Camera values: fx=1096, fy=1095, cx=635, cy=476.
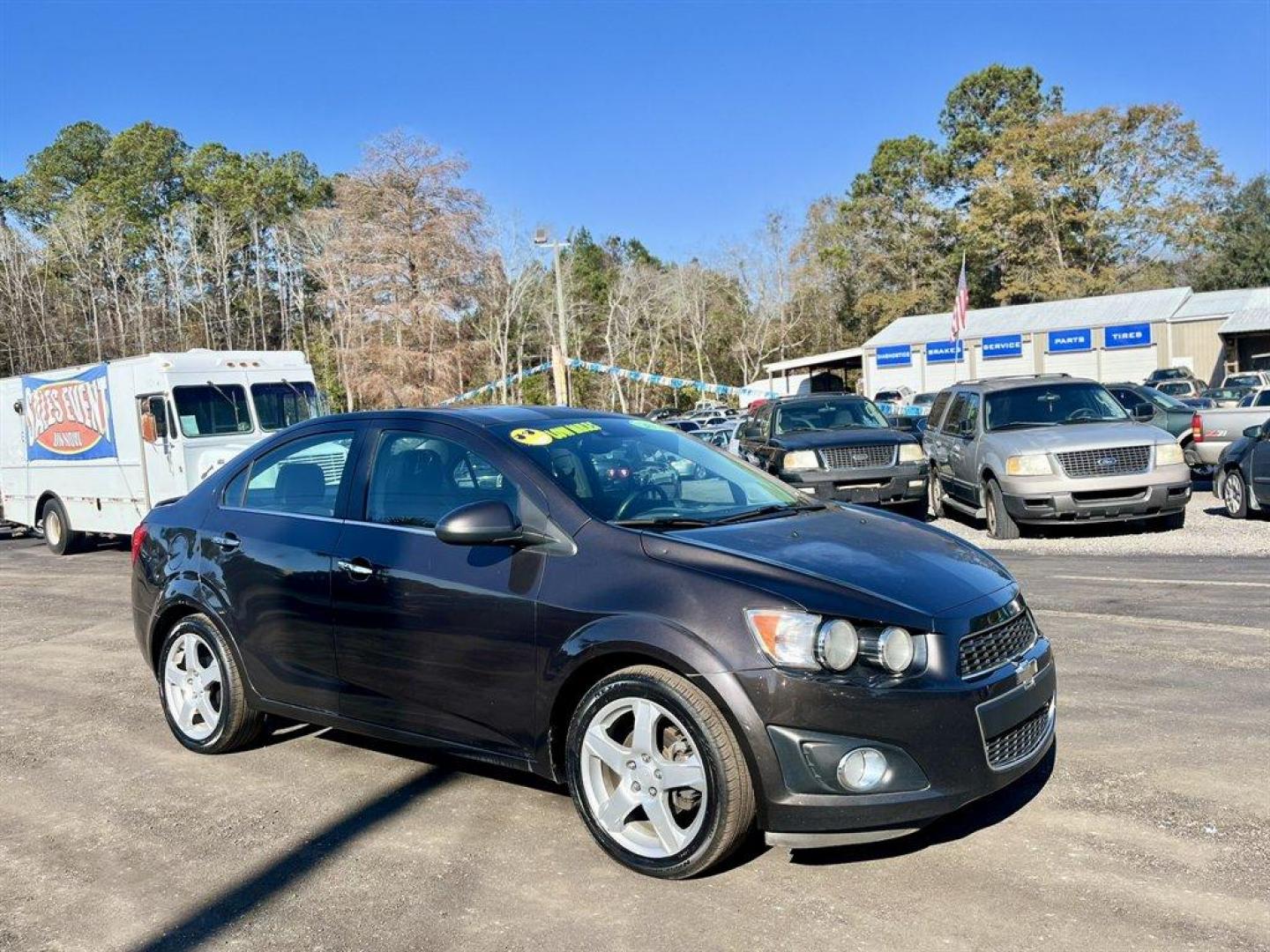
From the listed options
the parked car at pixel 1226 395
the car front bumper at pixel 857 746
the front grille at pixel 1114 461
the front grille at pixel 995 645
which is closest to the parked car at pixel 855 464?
the front grille at pixel 1114 461

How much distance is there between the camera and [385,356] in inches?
1833

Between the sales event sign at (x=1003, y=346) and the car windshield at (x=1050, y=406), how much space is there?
4277 cm

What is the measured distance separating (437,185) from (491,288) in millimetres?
7631

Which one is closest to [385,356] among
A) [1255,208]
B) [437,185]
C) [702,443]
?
[437,185]

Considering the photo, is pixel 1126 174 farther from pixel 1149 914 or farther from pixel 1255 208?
pixel 1149 914

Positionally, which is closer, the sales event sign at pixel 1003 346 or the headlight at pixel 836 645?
the headlight at pixel 836 645

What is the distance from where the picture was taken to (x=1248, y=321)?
45.3m

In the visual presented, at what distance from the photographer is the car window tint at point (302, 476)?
498 cm

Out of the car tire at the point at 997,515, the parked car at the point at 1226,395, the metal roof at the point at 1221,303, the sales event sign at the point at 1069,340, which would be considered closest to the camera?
the car tire at the point at 997,515

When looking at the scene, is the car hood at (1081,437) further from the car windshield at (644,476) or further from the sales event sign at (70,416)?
the sales event sign at (70,416)

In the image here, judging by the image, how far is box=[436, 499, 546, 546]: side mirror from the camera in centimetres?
405

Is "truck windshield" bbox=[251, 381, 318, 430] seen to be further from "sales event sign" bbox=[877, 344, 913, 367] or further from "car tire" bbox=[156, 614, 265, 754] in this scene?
"sales event sign" bbox=[877, 344, 913, 367]

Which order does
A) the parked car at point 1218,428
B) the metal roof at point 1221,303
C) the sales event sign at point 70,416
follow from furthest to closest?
the metal roof at point 1221,303 → the parked car at point 1218,428 → the sales event sign at point 70,416

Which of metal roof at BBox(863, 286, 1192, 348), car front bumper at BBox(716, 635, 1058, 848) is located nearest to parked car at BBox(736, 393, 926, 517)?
car front bumper at BBox(716, 635, 1058, 848)
